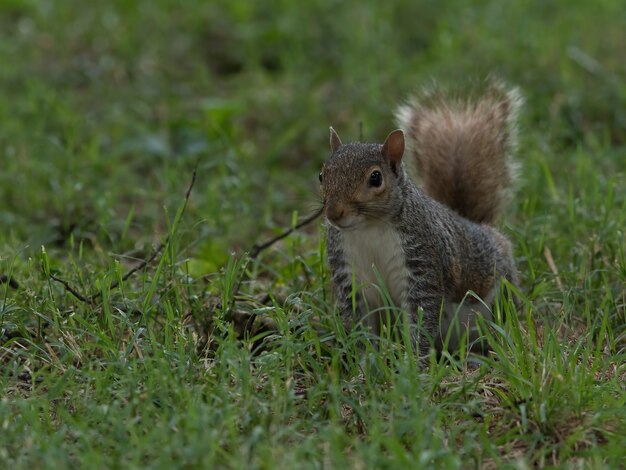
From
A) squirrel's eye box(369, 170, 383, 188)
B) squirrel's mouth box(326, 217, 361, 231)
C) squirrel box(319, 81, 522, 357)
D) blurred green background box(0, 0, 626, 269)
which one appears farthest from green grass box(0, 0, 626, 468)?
squirrel's eye box(369, 170, 383, 188)

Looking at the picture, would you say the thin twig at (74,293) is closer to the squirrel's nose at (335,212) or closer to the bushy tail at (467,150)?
the squirrel's nose at (335,212)

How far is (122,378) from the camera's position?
2.59 meters

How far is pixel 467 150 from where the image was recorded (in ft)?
11.7

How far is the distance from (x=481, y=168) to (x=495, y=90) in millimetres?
323

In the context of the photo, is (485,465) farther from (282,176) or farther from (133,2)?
(133,2)

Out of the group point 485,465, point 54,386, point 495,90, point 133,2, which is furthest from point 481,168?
point 133,2

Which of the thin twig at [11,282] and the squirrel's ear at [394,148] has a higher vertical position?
the squirrel's ear at [394,148]

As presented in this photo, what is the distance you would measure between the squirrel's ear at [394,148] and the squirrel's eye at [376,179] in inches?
3.1

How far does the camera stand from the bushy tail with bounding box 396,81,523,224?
141 inches

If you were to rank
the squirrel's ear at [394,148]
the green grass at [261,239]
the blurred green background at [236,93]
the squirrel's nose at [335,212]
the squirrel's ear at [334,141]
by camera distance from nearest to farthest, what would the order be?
the green grass at [261,239] < the squirrel's nose at [335,212] < the squirrel's ear at [394,148] < the squirrel's ear at [334,141] < the blurred green background at [236,93]

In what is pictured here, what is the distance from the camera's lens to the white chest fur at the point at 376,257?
298 centimetres

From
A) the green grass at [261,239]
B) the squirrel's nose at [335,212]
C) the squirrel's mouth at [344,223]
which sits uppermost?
the squirrel's nose at [335,212]

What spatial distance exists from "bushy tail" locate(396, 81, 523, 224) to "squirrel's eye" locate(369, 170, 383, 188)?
0.72 meters

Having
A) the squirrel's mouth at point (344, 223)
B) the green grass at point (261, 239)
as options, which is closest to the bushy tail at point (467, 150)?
the green grass at point (261, 239)
